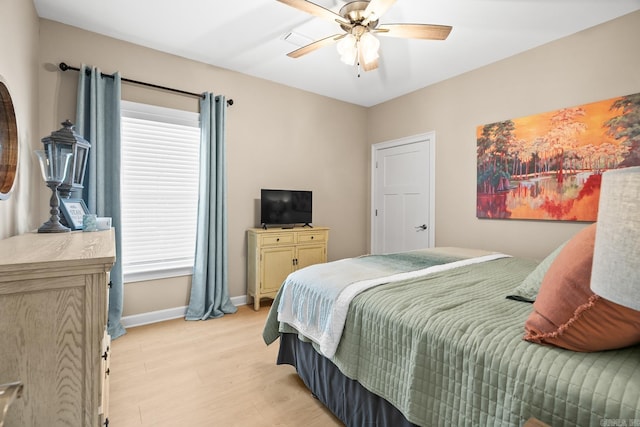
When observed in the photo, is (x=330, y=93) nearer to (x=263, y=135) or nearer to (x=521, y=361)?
(x=263, y=135)

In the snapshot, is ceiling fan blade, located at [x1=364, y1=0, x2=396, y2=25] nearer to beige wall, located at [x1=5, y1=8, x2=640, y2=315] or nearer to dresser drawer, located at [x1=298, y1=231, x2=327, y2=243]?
beige wall, located at [x1=5, y1=8, x2=640, y2=315]

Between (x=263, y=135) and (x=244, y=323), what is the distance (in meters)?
2.14

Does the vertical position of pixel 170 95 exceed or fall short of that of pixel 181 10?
it falls short

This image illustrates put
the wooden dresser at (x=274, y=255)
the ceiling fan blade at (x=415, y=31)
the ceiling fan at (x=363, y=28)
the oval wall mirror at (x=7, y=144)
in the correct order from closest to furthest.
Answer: the oval wall mirror at (x=7, y=144) → the ceiling fan at (x=363, y=28) → the ceiling fan blade at (x=415, y=31) → the wooden dresser at (x=274, y=255)

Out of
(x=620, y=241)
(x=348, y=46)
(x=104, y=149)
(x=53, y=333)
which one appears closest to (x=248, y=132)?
(x=104, y=149)

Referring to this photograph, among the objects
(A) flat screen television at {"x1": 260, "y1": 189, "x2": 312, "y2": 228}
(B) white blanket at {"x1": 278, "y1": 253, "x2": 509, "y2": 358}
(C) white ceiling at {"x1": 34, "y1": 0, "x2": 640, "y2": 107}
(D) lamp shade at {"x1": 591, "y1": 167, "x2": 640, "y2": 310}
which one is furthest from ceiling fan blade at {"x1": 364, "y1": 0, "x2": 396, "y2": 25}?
(A) flat screen television at {"x1": 260, "y1": 189, "x2": 312, "y2": 228}

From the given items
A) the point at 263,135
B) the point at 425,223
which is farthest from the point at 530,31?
the point at 263,135

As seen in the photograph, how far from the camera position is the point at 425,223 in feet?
13.0

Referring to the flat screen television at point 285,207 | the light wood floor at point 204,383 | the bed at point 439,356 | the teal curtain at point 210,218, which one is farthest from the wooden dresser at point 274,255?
the bed at point 439,356

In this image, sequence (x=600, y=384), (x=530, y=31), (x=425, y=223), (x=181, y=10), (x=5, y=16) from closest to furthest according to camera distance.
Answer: (x=600, y=384) → (x=5, y=16) → (x=181, y=10) → (x=530, y=31) → (x=425, y=223)

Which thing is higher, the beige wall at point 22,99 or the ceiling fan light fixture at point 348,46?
the ceiling fan light fixture at point 348,46

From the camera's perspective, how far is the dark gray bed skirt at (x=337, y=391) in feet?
4.63

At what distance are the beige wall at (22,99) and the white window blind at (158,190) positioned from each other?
0.64 metres

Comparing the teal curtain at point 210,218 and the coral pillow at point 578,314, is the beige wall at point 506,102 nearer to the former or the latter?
the coral pillow at point 578,314
